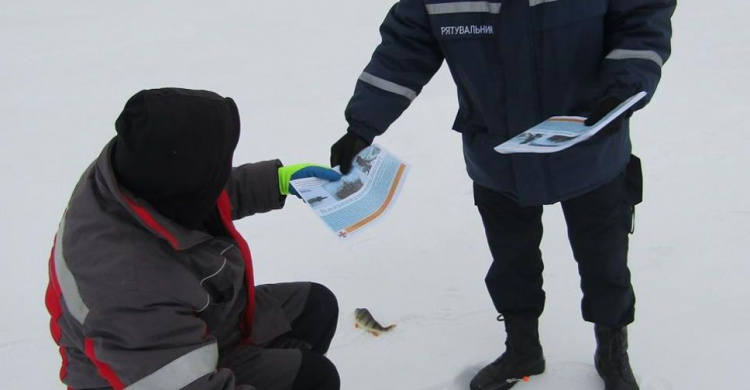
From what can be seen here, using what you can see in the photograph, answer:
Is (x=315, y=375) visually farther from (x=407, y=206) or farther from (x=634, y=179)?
(x=407, y=206)

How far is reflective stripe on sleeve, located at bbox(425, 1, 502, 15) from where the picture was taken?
58.3 inches

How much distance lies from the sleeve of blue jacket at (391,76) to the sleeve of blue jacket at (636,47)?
1.37ft

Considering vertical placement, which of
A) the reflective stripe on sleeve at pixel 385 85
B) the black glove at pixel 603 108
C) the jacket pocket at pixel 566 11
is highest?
the jacket pocket at pixel 566 11

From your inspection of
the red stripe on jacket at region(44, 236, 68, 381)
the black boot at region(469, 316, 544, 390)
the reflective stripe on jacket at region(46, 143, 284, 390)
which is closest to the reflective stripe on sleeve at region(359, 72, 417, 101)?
the reflective stripe on jacket at region(46, 143, 284, 390)

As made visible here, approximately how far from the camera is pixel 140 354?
1.21m

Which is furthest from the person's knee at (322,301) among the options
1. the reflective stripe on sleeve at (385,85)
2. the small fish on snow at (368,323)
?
the reflective stripe on sleeve at (385,85)

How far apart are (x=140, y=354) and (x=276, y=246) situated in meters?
1.40

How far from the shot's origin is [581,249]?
1.75 meters

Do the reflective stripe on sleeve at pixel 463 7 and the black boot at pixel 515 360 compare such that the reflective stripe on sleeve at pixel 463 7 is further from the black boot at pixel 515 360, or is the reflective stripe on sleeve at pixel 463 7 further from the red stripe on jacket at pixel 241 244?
the black boot at pixel 515 360

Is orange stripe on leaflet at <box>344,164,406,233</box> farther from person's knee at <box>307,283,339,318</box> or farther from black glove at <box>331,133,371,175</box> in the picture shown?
person's knee at <box>307,283,339,318</box>

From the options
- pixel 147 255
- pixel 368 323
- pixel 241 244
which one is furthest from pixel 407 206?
pixel 147 255

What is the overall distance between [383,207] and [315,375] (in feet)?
1.30

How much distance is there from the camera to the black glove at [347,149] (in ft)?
5.60

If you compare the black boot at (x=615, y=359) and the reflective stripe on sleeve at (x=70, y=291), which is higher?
the reflective stripe on sleeve at (x=70, y=291)
